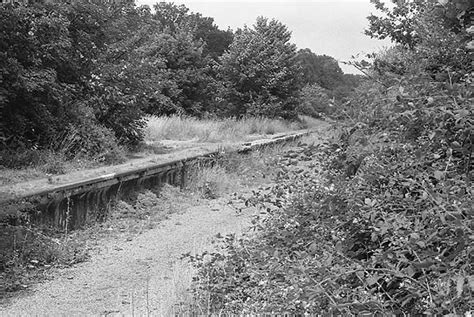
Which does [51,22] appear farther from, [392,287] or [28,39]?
[392,287]

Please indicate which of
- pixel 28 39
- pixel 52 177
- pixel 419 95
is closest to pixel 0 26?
→ pixel 28 39

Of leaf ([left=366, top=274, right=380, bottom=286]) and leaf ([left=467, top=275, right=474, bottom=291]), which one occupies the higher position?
leaf ([left=467, top=275, right=474, bottom=291])

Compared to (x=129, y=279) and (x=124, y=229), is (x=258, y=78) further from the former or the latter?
(x=129, y=279)

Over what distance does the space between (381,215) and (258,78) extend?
2527 centimetres

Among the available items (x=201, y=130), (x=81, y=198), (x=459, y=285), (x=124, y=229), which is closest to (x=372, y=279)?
(x=459, y=285)

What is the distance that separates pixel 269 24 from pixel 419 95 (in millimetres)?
28416

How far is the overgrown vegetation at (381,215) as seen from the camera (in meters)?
2.30

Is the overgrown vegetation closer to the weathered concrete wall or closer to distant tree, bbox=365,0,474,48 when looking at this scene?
distant tree, bbox=365,0,474,48

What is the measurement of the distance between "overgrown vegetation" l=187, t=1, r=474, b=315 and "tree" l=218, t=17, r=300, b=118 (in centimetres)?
2260

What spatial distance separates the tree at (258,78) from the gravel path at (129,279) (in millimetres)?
19882

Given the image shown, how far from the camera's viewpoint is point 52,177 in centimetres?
810

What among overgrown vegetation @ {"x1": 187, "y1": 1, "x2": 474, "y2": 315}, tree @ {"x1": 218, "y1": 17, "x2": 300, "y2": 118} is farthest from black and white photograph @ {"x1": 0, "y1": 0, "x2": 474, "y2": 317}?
tree @ {"x1": 218, "y1": 17, "x2": 300, "y2": 118}

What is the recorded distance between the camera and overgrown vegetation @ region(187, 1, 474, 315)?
230cm

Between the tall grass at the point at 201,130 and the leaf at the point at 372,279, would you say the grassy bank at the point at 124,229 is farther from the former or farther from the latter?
the tall grass at the point at 201,130
